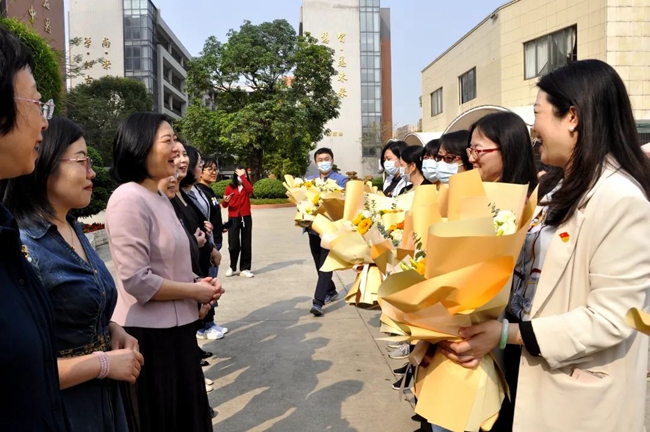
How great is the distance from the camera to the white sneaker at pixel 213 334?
5086 millimetres

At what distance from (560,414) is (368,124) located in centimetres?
4730

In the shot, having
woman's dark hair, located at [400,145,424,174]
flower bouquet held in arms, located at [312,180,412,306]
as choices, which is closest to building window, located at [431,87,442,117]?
woman's dark hair, located at [400,145,424,174]

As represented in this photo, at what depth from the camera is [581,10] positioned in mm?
16125

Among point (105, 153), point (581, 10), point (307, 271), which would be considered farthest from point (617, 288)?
point (105, 153)

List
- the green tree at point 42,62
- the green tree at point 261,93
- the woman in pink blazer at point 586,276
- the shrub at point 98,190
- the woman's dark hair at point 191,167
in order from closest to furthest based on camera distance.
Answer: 1. the woman in pink blazer at point 586,276
2. the woman's dark hair at point 191,167
3. the green tree at point 42,62
4. the shrub at point 98,190
5. the green tree at point 261,93

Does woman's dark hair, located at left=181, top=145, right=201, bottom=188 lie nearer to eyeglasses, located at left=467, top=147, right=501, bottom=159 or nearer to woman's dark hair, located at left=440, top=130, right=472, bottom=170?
woman's dark hair, located at left=440, top=130, right=472, bottom=170

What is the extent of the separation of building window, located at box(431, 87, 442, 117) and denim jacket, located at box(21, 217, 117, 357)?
26.3m

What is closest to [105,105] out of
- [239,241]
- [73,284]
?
[239,241]

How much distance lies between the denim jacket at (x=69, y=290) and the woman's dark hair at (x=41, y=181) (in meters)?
0.07

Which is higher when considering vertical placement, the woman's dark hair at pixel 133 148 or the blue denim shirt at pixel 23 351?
the woman's dark hair at pixel 133 148

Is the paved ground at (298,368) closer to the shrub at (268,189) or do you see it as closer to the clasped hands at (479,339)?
the clasped hands at (479,339)

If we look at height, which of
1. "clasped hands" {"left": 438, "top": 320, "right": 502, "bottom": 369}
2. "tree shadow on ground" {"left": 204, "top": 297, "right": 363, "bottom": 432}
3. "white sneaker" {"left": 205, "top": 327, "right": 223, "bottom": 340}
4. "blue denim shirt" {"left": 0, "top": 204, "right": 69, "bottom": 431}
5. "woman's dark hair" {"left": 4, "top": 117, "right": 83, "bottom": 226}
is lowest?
"tree shadow on ground" {"left": 204, "top": 297, "right": 363, "bottom": 432}

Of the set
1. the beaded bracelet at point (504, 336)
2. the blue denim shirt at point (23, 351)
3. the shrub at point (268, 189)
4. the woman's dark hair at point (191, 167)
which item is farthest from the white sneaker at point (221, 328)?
the shrub at point (268, 189)

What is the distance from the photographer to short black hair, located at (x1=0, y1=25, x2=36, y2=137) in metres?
1.07
